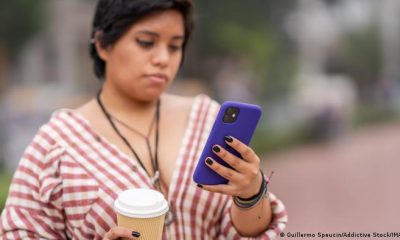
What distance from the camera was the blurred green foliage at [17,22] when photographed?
10219mm

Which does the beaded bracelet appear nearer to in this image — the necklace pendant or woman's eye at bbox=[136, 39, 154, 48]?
the necklace pendant

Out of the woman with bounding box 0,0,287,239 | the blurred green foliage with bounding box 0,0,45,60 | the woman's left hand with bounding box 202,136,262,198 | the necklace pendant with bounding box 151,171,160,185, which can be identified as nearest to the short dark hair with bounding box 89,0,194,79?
the woman with bounding box 0,0,287,239

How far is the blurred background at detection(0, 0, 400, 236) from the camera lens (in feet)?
30.2

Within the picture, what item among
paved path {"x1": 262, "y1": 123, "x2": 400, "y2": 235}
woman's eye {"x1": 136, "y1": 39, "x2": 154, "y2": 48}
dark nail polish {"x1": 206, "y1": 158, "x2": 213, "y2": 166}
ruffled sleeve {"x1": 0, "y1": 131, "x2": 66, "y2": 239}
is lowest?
paved path {"x1": 262, "y1": 123, "x2": 400, "y2": 235}

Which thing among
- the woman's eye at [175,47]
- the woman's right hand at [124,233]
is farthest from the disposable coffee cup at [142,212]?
the woman's eye at [175,47]

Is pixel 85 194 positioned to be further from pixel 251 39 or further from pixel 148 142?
pixel 251 39

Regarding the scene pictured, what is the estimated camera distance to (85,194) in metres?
1.92

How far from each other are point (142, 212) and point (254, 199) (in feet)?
1.16

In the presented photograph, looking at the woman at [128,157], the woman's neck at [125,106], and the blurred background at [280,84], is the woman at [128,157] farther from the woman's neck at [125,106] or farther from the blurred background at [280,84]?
the blurred background at [280,84]

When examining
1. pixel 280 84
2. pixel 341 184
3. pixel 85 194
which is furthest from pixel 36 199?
pixel 280 84

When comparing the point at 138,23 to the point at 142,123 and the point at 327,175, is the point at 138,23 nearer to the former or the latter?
the point at 142,123

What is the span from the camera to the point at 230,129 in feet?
5.55

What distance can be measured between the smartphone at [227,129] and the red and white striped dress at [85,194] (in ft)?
0.90

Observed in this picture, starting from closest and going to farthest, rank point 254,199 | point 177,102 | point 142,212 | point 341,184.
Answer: point 142,212 → point 254,199 → point 177,102 → point 341,184
